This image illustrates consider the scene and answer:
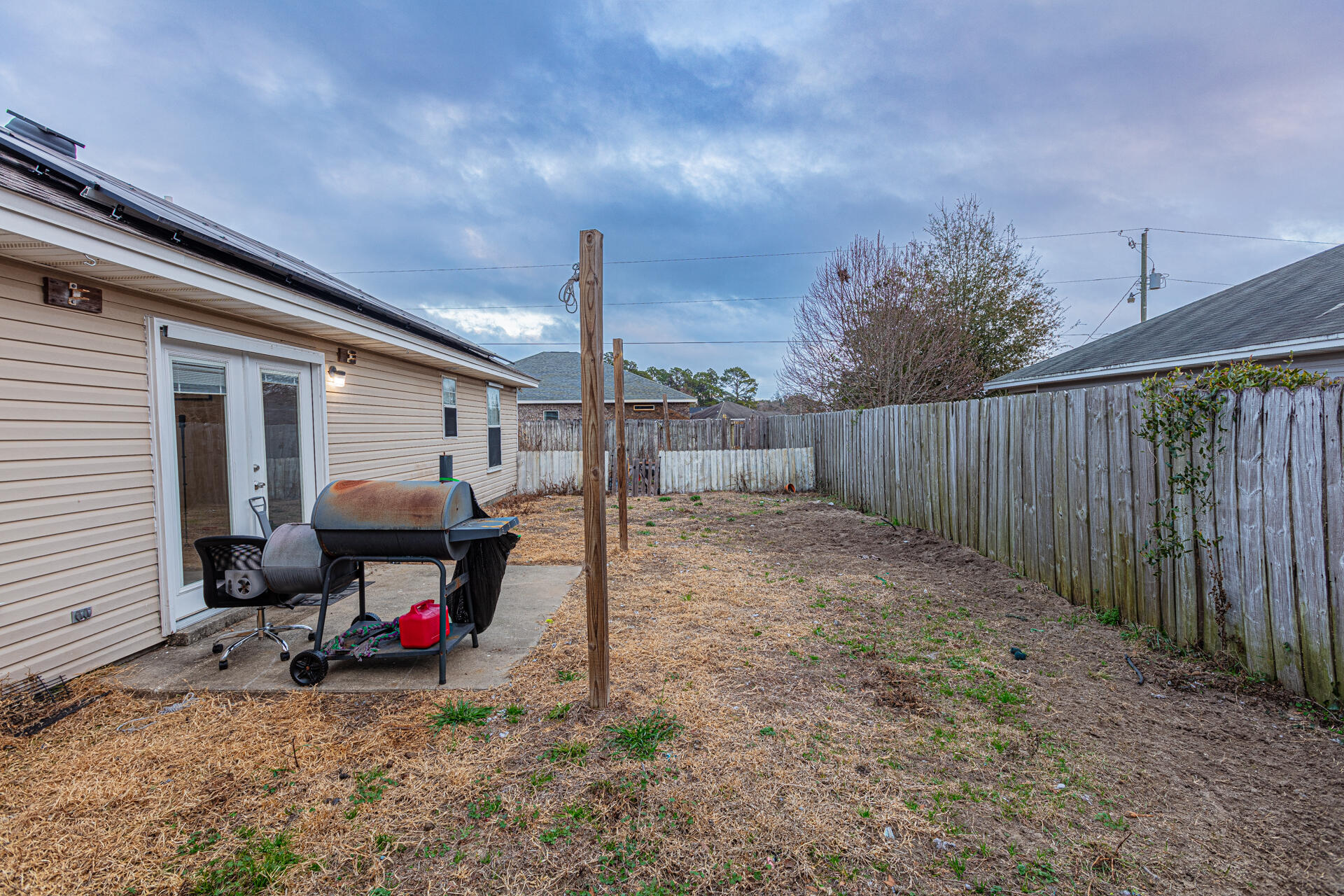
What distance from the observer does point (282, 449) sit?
5250mm

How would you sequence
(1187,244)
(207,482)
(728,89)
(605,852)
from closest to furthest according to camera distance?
(605,852)
(207,482)
(728,89)
(1187,244)

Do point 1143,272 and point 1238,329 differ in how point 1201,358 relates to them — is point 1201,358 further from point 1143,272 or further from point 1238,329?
point 1143,272

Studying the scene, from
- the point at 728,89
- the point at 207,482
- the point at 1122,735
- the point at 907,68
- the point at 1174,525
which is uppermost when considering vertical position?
the point at 728,89

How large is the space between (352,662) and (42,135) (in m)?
5.12

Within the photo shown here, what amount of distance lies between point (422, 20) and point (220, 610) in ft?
37.6

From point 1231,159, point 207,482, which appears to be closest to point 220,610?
point 207,482

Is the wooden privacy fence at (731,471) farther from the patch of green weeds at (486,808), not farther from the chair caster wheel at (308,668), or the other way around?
the patch of green weeds at (486,808)

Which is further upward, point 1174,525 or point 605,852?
point 1174,525

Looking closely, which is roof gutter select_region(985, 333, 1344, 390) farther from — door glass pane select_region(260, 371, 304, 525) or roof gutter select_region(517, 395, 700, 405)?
roof gutter select_region(517, 395, 700, 405)

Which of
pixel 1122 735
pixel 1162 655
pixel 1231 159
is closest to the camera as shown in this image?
pixel 1122 735

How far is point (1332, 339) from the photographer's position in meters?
5.58

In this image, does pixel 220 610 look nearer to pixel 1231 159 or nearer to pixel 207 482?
pixel 207 482

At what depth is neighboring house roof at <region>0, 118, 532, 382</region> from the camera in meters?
2.84

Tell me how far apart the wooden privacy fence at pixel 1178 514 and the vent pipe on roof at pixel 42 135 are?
27.2ft
